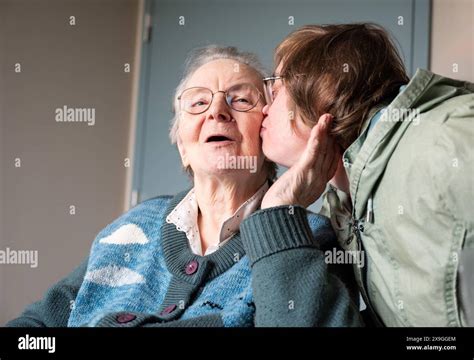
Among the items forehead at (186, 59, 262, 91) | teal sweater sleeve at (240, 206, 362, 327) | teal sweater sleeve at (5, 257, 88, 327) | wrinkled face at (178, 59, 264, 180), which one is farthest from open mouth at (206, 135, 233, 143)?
teal sweater sleeve at (5, 257, 88, 327)

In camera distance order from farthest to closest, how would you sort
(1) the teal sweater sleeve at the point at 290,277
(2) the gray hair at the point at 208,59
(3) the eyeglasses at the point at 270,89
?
(2) the gray hair at the point at 208,59
(3) the eyeglasses at the point at 270,89
(1) the teal sweater sleeve at the point at 290,277

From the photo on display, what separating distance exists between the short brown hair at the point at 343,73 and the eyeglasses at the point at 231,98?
4.0 inches

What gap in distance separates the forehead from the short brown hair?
0.12m

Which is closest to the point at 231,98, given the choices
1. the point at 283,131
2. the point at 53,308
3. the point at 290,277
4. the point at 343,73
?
the point at 283,131

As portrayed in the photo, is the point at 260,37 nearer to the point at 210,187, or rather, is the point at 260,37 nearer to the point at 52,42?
the point at 210,187

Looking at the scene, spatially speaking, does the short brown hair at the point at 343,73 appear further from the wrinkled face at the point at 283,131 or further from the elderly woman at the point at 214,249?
the elderly woman at the point at 214,249

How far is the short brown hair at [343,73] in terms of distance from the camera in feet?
3.84

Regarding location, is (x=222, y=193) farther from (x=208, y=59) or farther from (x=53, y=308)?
(x=53, y=308)

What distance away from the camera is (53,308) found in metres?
1.31

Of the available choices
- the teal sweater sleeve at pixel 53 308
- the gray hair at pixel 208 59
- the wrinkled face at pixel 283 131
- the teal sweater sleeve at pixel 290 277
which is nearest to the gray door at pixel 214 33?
the gray hair at pixel 208 59

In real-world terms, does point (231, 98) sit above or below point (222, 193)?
above

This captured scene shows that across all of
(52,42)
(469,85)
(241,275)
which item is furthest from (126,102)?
(469,85)

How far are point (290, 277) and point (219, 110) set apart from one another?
1.37 feet
